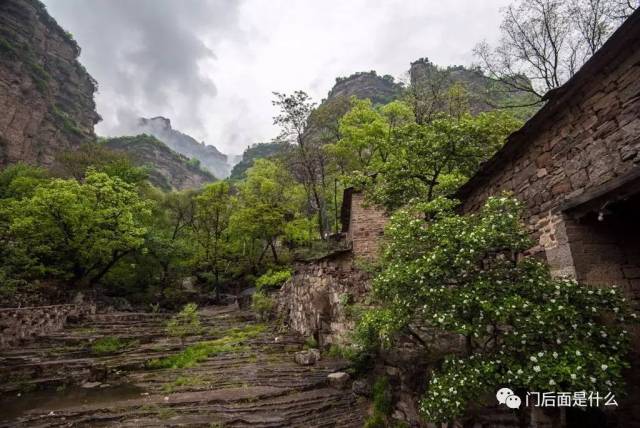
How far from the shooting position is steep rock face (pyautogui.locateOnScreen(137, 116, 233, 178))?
13775 cm

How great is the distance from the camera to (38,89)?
122 feet

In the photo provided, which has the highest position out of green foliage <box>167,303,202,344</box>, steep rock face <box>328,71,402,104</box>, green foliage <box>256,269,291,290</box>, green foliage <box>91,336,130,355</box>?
steep rock face <box>328,71,402,104</box>

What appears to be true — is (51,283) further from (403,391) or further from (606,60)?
(606,60)

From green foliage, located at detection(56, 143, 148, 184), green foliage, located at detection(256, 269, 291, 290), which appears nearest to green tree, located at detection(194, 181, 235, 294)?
green foliage, located at detection(256, 269, 291, 290)

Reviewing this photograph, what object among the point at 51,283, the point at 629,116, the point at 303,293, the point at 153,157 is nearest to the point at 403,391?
the point at 629,116

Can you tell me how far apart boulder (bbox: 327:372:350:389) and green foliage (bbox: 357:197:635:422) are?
384cm

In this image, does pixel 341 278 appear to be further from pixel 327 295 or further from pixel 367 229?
pixel 367 229

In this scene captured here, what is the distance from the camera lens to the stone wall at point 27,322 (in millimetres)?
11305

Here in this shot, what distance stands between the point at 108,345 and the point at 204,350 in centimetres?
413

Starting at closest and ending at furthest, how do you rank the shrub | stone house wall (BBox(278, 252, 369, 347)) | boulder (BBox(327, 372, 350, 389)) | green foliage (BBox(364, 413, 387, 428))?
green foliage (BBox(364, 413, 387, 428))
the shrub
boulder (BBox(327, 372, 350, 389))
stone house wall (BBox(278, 252, 369, 347))

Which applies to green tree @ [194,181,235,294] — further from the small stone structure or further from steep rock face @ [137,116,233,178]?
steep rock face @ [137,116,233,178]

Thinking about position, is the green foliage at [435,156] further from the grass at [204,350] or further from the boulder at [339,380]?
the grass at [204,350]

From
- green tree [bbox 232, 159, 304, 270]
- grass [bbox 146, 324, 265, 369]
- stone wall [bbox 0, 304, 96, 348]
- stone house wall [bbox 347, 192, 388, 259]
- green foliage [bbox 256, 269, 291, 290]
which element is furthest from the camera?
green tree [bbox 232, 159, 304, 270]

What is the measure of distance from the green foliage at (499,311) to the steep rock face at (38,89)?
4144 centimetres
